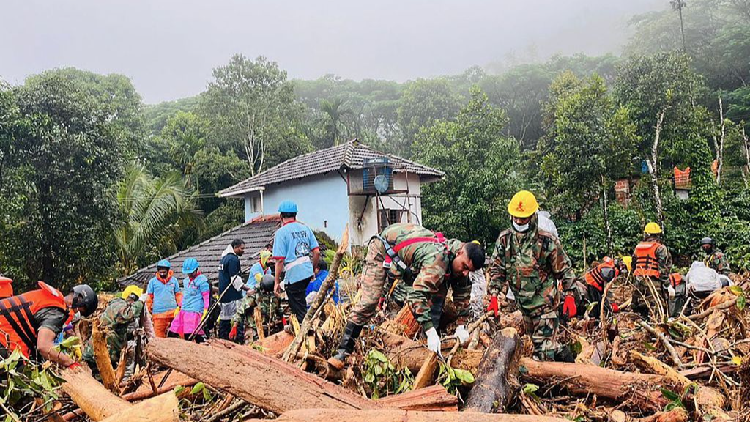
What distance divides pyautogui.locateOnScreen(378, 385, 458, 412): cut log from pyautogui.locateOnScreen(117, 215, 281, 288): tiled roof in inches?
440

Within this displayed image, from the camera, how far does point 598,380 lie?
368cm

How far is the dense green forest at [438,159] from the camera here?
12.9 metres

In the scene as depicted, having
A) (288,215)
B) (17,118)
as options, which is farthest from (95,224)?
(288,215)

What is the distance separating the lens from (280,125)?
26812mm

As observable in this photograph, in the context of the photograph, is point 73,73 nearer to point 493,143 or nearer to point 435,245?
point 493,143

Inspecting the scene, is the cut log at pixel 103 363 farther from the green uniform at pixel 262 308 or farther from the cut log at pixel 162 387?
the green uniform at pixel 262 308

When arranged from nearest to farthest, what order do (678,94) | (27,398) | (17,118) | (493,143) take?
1. (27,398)
2. (17,118)
3. (678,94)
4. (493,143)

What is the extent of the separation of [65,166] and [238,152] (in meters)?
14.5

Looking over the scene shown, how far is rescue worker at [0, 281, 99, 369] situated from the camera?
347 cm

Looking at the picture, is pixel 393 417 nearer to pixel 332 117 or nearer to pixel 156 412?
pixel 156 412

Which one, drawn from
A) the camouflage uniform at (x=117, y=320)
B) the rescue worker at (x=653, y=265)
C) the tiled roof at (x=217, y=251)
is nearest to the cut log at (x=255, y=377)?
the camouflage uniform at (x=117, y=320)

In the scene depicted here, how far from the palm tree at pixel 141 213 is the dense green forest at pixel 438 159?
60mm

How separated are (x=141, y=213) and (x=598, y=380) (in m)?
16.2

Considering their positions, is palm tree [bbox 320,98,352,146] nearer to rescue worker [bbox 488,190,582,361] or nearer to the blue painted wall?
the blue painted wall
